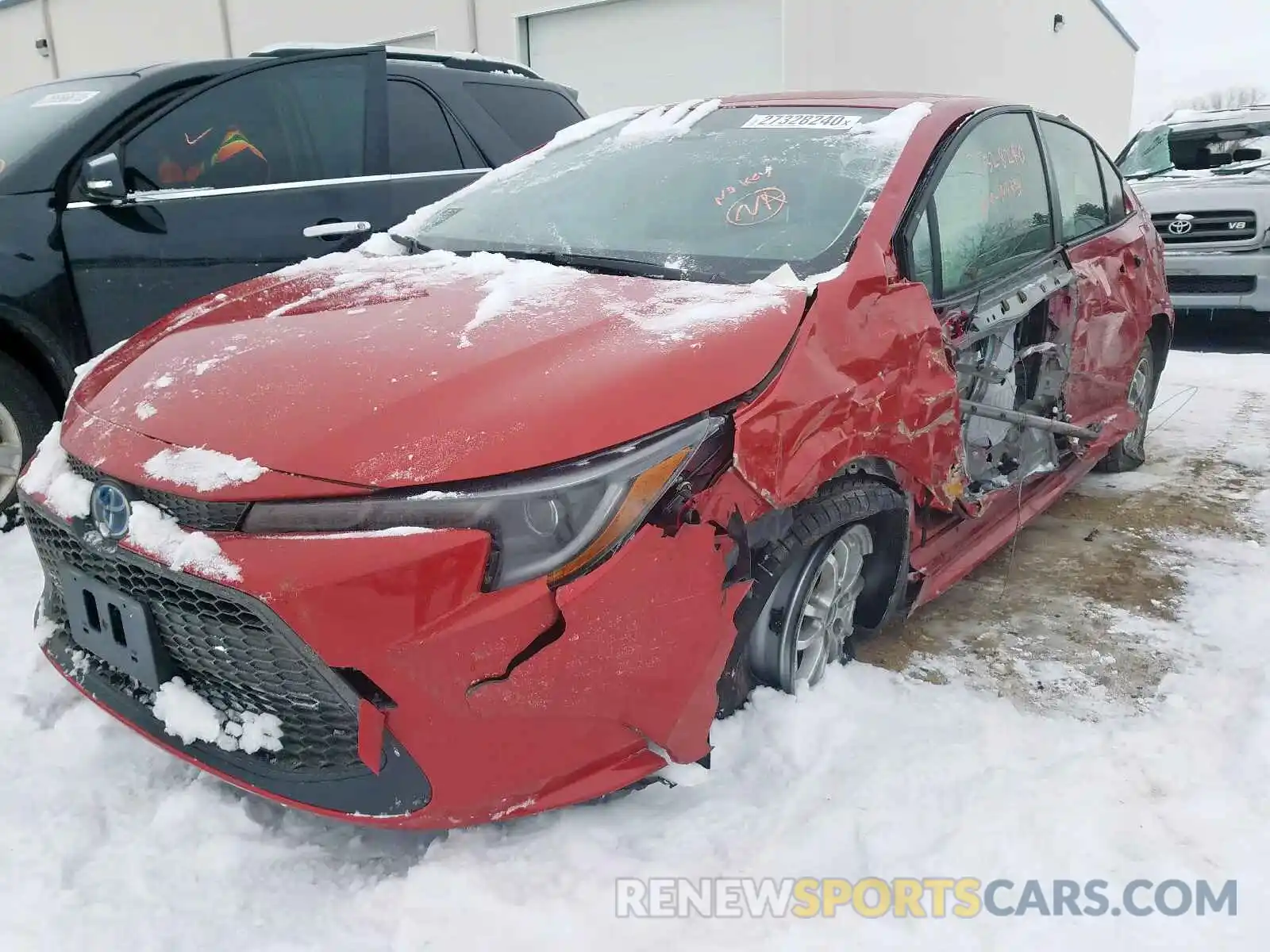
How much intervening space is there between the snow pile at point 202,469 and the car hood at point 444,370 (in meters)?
0.02

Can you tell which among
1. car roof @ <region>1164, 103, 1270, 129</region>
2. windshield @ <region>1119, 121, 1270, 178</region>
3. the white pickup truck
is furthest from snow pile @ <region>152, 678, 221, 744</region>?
car roof @ <region>1164, 103, 1270, 129</region>

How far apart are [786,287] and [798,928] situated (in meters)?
1.31

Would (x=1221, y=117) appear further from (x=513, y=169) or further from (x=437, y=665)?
(x=437, y=665)

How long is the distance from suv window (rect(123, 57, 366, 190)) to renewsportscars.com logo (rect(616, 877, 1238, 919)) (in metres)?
3.25

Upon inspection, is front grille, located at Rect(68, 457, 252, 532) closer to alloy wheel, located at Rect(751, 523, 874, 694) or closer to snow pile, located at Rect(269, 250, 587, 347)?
snow pile, located at Rect(269, 250, 587, 347)

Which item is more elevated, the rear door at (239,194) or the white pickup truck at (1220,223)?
the rear door at (239,194)

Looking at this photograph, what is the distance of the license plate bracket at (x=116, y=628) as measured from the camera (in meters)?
1.80

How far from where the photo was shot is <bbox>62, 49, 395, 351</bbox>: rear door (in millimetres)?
3496

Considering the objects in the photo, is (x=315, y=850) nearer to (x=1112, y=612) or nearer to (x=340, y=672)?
(x=340, y=672)

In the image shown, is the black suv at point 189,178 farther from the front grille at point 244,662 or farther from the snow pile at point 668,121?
the front grille at point 244,662

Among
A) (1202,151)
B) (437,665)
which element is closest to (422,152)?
(437,665)

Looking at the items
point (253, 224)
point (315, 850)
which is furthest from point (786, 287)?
point (253, 224)

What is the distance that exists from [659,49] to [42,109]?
287 inches

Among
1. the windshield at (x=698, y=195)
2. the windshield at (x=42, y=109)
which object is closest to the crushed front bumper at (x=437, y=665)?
the windshield at (x=698, y=195)
